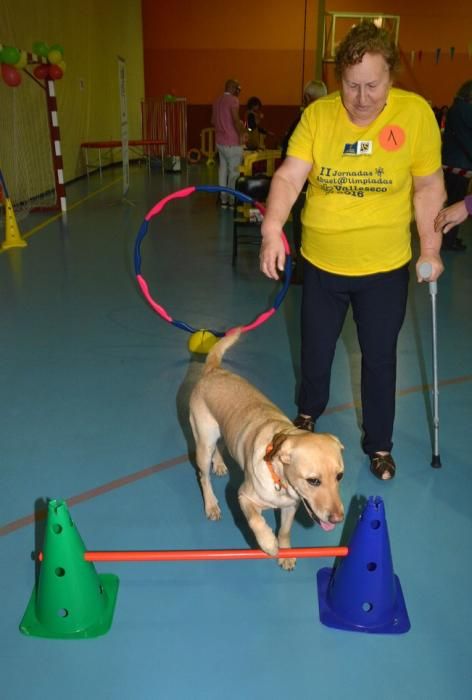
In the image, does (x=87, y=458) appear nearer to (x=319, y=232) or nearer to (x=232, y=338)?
(x=232, y=338)

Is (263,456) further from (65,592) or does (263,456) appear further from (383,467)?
(383,467)

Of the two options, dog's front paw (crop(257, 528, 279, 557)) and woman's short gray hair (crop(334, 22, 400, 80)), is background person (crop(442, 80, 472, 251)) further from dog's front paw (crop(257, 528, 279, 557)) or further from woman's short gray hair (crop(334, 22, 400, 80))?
dog's front paw (crop(257, 528, 279, 557))

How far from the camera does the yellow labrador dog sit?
180 cm

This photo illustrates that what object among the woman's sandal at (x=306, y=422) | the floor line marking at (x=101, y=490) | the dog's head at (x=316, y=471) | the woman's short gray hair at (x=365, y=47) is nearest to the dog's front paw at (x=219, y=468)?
the floor line marking at (x=101, y=490)

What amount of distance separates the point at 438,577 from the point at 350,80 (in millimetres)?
2010

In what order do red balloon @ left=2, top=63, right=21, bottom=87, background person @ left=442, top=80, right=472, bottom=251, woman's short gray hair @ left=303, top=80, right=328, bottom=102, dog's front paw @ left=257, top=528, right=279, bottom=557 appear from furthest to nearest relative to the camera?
red balloon @ left=2, top=63, right=21, bottom=87 < background person @ left=442, top=80, right=472, bottom=251 < woman's short gray hair @ left=303, top=80, right=328, bottom=102 < dog's front paw @ left=257, top=528, right=279, bottom=557

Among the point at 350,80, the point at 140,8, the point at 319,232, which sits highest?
the point at 140,8

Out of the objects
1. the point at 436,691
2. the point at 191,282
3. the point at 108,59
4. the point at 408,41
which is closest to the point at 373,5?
the point at 408,41

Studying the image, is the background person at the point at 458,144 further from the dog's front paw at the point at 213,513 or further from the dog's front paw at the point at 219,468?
the dog's front paw at the point at 213,513

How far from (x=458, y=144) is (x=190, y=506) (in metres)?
6.46

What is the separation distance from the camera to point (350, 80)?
211 cm

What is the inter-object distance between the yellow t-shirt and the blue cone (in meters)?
1.14

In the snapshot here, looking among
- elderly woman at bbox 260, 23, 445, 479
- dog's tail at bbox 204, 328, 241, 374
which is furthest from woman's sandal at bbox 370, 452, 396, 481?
dog's tail at bbox 204, 328, 241, 374

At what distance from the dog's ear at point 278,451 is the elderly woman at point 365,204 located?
2.36ft
